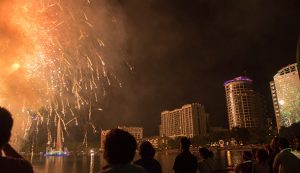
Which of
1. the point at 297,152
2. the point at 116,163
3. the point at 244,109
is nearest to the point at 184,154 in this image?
the point at 297,152

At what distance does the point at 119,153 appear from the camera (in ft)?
8.29

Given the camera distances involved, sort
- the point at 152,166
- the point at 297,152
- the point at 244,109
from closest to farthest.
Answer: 1. the point at 152,166
2. the point at 297,152
3. the point at 244,109

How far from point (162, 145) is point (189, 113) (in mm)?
31904

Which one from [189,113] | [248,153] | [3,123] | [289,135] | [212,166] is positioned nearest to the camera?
[3,123]

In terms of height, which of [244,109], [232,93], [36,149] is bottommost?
[36,149]

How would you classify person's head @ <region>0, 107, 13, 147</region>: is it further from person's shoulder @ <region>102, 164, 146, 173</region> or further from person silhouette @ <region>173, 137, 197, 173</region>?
person silhouette @ <region>173, 137, 197, 173</region>

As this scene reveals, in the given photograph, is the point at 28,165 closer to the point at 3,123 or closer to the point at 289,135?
the point at 3,123

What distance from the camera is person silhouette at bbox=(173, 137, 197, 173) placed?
5.80m

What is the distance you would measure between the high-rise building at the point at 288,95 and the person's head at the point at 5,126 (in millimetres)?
127460

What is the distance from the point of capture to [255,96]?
579 ft

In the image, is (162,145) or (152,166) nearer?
(152,166)

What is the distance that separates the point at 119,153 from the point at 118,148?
2.0 inches

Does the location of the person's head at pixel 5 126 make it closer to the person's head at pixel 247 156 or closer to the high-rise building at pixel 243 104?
the person's head at pixel 247 156

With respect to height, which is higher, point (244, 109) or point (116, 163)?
point (244, 109)
